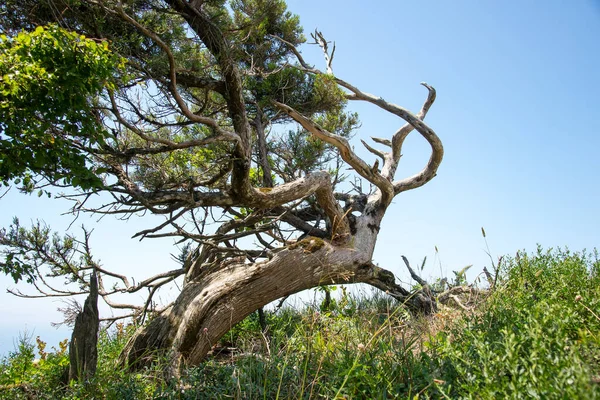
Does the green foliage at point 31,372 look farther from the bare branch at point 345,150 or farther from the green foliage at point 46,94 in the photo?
the bare branch at point 345,150

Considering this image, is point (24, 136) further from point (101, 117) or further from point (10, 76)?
point (101, 117)

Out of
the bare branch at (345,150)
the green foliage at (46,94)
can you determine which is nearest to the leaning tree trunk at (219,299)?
the bare branch at (345,150)

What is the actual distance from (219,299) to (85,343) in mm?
1451

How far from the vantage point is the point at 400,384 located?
288cm

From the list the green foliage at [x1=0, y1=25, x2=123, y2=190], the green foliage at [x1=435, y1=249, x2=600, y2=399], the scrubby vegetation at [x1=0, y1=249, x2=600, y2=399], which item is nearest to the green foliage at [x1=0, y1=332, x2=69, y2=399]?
the scrubby vegetation at [x1=0, y1=249, x2=600, y2=399]

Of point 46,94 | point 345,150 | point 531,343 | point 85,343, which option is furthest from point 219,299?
point 531,343

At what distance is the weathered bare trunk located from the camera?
13.0ft

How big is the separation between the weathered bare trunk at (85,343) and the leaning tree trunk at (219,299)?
489mm

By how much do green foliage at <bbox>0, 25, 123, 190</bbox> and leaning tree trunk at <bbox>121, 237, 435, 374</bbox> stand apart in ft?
6.14

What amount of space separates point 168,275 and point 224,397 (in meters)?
3.41

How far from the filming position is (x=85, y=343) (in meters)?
4.00

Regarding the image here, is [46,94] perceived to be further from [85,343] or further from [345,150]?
[345,150]

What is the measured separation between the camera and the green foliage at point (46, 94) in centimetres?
356

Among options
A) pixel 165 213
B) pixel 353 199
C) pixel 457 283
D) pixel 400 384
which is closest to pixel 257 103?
pixel 353 199
